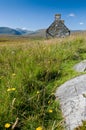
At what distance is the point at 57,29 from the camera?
26.7m

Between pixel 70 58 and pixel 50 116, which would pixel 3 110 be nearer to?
pixel 50 116

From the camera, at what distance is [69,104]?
14.5 feet

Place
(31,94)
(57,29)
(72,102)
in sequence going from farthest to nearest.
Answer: (57,29) < (31,94) < (72,102)

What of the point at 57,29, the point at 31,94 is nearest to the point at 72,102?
the point at 31,94

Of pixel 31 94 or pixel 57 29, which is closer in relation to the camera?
pixel 31 94

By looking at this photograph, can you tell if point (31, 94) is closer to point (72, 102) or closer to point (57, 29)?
point (72, 102)

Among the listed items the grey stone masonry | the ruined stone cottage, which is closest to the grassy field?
the grey stone masonry

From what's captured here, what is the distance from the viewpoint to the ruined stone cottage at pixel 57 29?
26.6 metres

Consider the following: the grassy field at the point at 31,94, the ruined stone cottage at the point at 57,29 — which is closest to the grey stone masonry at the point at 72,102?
the grassy field at the point at 31,94

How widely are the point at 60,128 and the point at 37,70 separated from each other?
8.65 ft

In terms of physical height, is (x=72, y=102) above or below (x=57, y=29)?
below

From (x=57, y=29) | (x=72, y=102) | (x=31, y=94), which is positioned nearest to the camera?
(x=72, y=102)

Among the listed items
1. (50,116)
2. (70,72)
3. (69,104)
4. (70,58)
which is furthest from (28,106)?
(70,58)

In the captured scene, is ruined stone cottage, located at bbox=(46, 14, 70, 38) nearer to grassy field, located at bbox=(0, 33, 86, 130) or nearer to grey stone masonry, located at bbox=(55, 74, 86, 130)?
grassy field, located at bbox=(0, 33, 86, 130)
